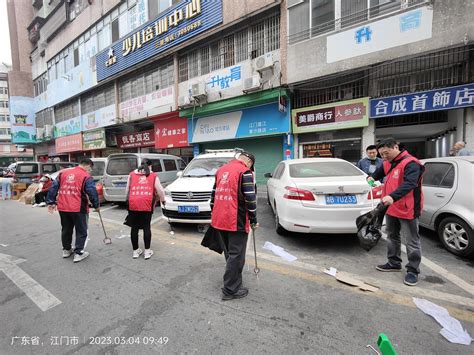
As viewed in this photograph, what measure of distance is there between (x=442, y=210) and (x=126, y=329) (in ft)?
15.4

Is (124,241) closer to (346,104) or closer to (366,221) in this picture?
(366,221)

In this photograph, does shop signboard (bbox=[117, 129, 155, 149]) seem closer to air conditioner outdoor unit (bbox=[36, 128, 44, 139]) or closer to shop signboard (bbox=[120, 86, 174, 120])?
shop signboard (bbox=[120, 86, 174, 120])

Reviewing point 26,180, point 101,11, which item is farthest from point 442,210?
point 101,11

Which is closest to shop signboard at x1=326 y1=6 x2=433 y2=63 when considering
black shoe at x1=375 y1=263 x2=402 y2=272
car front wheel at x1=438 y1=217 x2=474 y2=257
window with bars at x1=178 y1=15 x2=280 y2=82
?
window with bars at x1=178 y1=15 x2=280 y2=82

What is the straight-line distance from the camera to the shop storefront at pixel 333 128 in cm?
770

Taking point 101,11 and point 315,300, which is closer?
point 315,300

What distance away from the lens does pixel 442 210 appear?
3.55m

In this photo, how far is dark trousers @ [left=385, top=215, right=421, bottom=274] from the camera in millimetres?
2648

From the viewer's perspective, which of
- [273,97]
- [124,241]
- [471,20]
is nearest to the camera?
[124,241]

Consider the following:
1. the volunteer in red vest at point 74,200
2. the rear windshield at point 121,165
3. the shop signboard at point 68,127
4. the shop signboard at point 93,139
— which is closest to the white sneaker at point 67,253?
the volunteer in red vest at point 74,200

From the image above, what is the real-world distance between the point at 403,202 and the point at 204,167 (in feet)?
13.9

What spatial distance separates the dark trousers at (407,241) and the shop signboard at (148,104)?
11678mm

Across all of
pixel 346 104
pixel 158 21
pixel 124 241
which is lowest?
pixel 124 241

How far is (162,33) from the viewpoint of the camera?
1151cm
